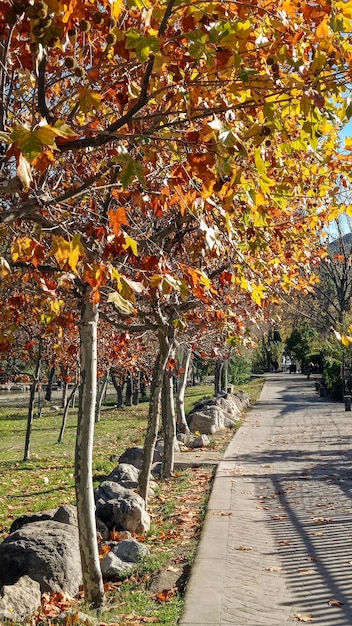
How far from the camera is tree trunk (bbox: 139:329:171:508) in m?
10.0

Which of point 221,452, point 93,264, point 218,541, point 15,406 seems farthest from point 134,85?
point 15,406

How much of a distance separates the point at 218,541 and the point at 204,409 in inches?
560

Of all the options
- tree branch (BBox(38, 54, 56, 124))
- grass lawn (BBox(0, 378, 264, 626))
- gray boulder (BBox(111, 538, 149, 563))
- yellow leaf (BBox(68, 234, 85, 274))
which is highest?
tree branch (BBox(38, 54, 56, 124))

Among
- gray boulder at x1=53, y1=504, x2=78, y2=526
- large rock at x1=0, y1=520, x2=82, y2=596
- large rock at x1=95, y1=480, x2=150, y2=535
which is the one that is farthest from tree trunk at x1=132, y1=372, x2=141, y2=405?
large rock at x1=0, y1=520, x2=82, y2=596

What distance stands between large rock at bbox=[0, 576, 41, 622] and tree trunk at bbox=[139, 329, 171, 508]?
3.93 metres

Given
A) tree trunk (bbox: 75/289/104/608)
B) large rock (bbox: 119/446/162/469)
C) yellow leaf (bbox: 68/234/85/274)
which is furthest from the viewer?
large rock (bbox: 119/446/162/469)

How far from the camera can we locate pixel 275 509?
9.83 m

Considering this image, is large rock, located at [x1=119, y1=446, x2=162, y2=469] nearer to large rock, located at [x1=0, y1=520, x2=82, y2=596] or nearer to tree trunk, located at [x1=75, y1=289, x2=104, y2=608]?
large rock, located at [x1=0, y1=520, x2=82, y2=596]

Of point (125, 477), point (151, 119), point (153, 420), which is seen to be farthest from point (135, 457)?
point (151, 119)

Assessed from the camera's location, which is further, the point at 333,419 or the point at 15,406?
the point at 15,406

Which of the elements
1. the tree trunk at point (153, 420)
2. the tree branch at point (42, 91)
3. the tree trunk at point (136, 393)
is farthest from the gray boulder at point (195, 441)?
the tree trunk at point (136, 393)

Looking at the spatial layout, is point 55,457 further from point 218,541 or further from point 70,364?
point 218,541

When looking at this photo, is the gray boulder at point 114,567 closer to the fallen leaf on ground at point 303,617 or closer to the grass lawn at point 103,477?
the grass lawn at point 103,477

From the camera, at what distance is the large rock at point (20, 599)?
18.2ft
